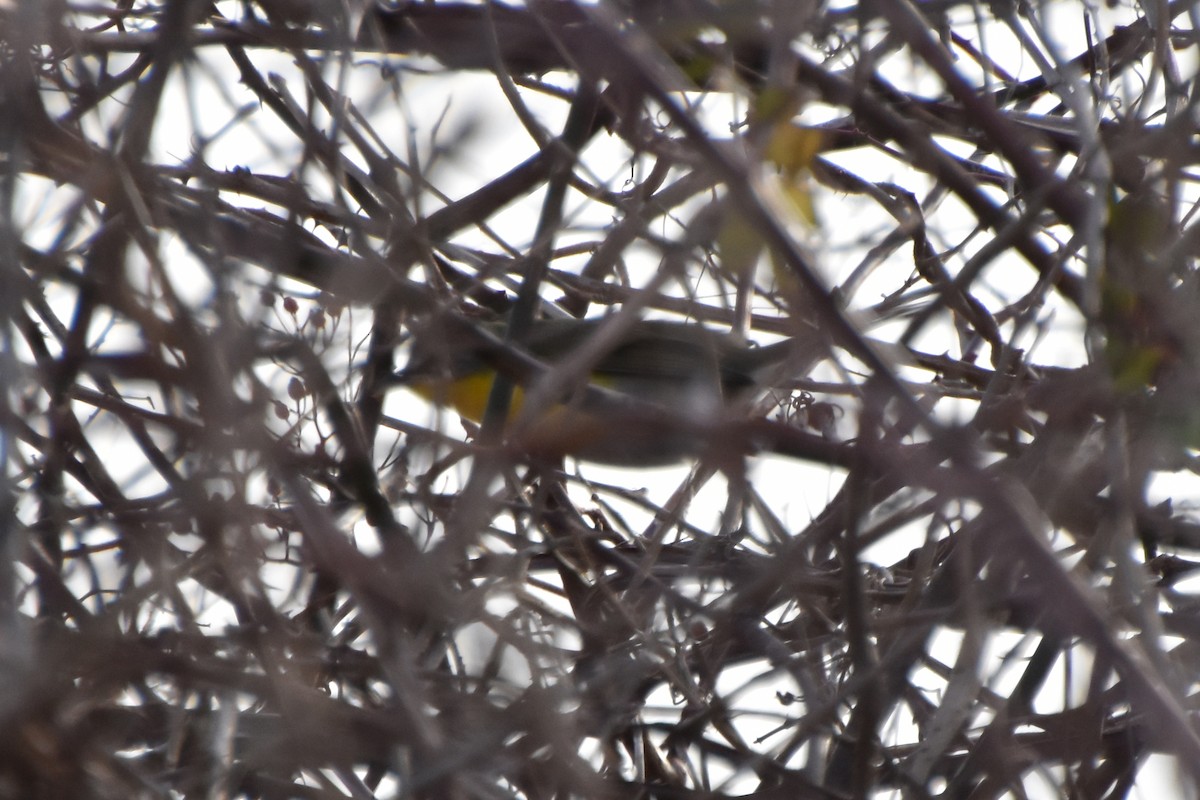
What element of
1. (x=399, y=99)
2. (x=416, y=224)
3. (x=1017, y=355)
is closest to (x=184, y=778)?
(x=416, y=224)

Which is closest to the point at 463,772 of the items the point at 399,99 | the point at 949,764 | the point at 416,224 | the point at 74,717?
the point at 74,717

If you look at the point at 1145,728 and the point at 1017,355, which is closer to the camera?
the point at 1145,728

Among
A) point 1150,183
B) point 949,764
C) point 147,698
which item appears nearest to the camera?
point 1150,183

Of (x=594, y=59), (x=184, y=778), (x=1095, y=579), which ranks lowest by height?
(x=184, y=778)

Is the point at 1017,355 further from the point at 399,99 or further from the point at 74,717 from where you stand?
the point at 74,717

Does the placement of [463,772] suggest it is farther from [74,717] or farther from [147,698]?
[147,698]

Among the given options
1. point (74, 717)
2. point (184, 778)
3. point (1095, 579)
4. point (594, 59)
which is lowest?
point (74, 717)

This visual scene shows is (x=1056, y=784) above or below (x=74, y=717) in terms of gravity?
above

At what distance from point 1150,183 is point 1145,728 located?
1.27 m

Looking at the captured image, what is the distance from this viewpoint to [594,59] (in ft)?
5.18

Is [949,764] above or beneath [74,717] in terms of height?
above

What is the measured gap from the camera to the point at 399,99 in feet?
6.85

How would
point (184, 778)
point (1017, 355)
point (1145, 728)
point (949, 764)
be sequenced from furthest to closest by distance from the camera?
point (1017, 355) → point (949, 764) → point (1145, 728) → point (184, 778)

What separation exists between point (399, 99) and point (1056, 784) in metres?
1.70
